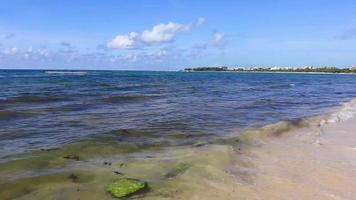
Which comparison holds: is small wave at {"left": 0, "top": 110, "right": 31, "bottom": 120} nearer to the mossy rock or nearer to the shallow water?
the shallow water

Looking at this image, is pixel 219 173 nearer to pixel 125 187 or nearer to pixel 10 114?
pixel 125 187

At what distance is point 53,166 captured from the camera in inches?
334

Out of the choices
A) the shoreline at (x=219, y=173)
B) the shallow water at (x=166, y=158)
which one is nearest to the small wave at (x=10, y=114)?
the shallow water at (x=166, y=158)

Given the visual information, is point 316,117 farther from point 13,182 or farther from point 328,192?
point 13,182

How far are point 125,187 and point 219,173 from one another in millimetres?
2094

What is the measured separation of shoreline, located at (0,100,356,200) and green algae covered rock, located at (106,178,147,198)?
0.15 meters

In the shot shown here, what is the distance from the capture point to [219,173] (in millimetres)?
7980

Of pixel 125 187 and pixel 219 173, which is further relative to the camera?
pixel 219 173

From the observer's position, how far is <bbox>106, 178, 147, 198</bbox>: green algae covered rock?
663cm

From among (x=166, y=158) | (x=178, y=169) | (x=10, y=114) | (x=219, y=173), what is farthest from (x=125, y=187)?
(x=10, y=114)

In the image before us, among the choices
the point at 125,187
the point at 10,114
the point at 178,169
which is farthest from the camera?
the point at 10,114

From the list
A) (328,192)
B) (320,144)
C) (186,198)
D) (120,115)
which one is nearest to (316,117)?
(320,144)

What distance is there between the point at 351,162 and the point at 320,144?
2.17 m

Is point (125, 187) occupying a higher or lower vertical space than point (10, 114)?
higher
